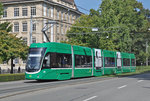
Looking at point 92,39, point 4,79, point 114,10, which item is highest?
point 114,10

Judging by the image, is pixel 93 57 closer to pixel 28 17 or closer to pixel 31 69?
pixel 31 69

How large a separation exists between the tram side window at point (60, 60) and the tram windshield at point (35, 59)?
1155 mm

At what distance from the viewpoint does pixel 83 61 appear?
3272cm

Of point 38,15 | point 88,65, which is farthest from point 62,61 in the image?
point 38,15

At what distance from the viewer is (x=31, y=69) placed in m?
25.7

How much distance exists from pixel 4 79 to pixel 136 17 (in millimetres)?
48454

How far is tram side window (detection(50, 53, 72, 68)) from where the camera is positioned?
26.7m

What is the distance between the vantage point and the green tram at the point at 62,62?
25.7 metres

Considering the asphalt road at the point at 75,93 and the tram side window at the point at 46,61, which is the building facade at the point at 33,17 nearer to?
the tram side window at the point at 46,61

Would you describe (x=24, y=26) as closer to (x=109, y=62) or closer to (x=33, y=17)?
(x=33, y=17)

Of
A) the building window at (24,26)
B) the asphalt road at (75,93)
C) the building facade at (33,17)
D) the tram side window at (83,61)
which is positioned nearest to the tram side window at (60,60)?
the tram side window at (83,61)

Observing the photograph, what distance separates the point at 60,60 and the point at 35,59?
2999 millimetres

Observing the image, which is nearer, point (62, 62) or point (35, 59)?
point (35, 59)

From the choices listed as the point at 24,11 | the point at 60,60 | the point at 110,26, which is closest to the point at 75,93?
the point at 60,60
